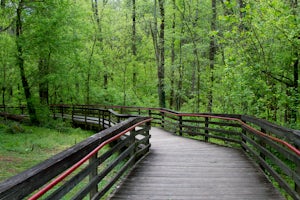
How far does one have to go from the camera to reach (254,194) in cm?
503

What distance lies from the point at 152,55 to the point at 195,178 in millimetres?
26080

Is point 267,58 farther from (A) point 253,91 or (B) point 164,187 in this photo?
(B) point 164,187

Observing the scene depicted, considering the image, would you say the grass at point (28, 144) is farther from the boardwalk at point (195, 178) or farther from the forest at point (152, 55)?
the boardwalk at point (195, 178)

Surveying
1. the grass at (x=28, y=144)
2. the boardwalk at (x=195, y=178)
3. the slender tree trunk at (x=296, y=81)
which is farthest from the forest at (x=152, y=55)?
the boardwalk at (x=195, y=178)

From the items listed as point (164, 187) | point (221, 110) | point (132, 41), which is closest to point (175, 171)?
point (164, 187)

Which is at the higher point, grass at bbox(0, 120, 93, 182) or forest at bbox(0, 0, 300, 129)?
forest at bbox(0, 0, 300, 129)

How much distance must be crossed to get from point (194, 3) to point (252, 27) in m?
14.2

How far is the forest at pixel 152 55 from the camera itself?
959cm

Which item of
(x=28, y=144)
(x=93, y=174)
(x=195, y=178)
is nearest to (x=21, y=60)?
(x=28, y=144)

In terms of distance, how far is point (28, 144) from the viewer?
13.1 m

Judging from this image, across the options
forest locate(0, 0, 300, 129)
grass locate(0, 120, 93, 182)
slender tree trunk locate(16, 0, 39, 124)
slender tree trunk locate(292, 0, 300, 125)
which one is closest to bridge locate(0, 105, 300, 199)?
slender tree trunk locate(292, 0, 300, 125)

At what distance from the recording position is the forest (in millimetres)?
9594

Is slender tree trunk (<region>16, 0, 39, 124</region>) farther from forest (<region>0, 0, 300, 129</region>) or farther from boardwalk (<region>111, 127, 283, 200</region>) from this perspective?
boardwalk (<region>111, 127, 283, 200</region>)

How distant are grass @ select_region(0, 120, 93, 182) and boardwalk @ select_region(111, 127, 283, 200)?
417 cm
